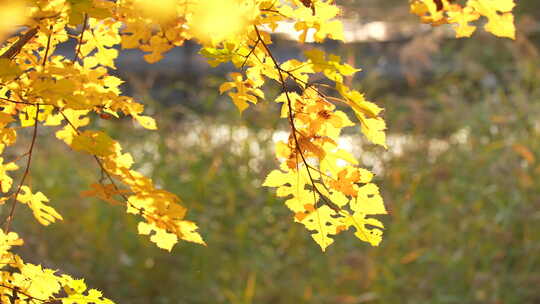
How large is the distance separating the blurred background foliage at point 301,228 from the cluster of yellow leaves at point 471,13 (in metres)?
1.93

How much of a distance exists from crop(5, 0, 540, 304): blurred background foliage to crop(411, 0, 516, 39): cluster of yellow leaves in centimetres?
193

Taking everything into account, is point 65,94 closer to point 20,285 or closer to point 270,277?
point 20,285

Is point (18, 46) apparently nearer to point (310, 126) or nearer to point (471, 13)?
point (310, 126)

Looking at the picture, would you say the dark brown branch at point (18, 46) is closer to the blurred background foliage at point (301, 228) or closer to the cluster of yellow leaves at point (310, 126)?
the cluster of yellow leaves at point (310, 126)

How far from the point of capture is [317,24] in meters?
1.15

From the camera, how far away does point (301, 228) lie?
3.33 meters

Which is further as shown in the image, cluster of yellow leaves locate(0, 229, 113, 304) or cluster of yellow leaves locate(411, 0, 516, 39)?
cluster of yellow leaves locate(0, 229, 113, 304)

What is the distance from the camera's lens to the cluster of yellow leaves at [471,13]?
1167mm

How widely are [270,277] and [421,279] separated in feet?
2.16

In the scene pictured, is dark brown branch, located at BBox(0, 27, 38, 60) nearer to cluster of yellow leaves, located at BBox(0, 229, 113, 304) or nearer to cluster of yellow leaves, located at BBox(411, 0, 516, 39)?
cluster of yellow leaves, located at BBox(0, 229, 113, 304)

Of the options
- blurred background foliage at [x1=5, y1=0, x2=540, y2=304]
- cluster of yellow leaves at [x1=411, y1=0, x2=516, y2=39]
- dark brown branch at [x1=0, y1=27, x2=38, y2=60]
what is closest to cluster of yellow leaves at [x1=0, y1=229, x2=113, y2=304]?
dark brown branch at [x1=0, y1=27, x2=38, y2=60]

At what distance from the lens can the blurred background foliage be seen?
3166mm

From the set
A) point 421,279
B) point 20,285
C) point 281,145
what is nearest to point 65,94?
point 281,145

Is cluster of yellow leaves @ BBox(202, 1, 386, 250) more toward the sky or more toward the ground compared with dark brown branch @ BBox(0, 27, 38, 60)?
more toward the ground
